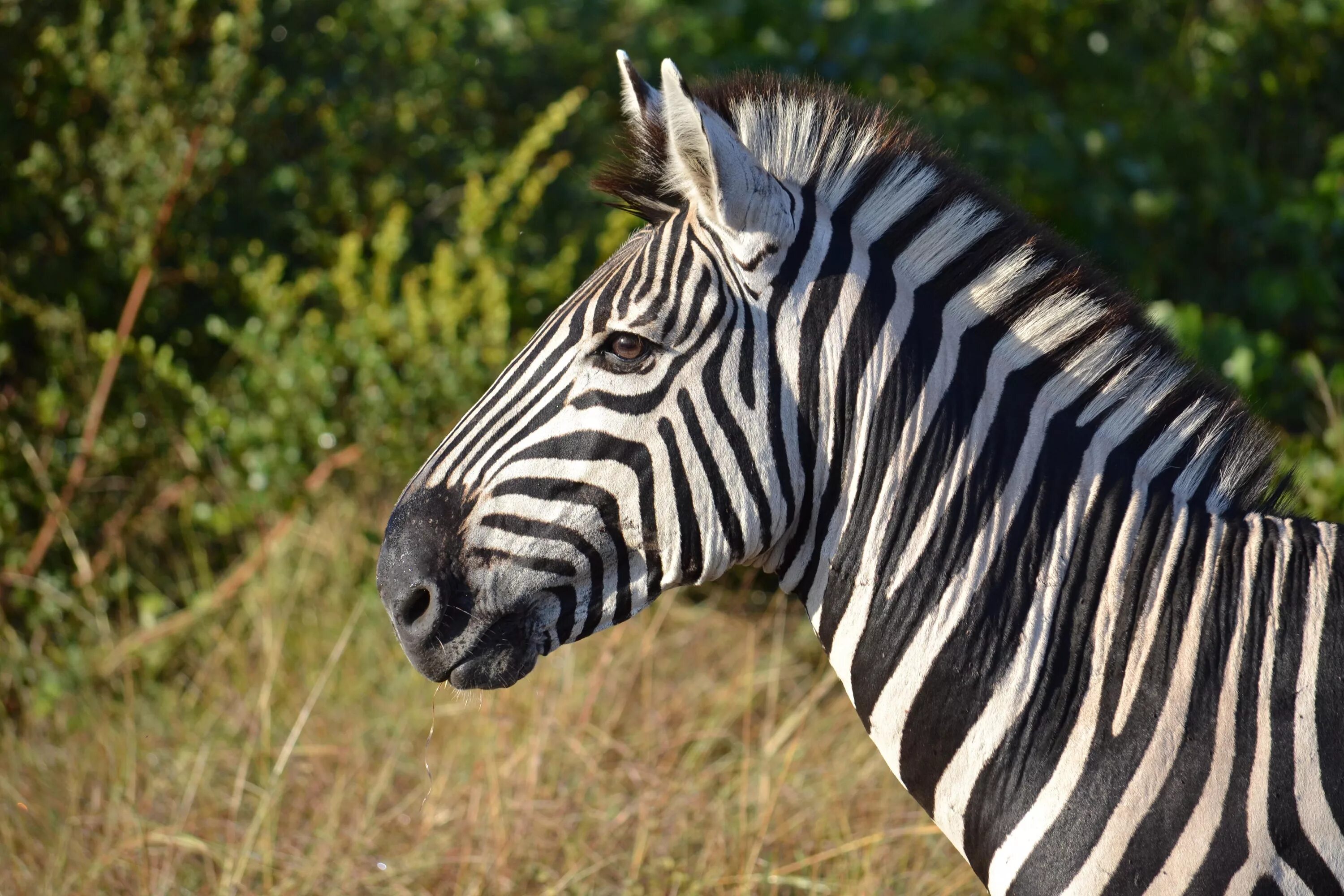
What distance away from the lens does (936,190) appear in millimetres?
2205

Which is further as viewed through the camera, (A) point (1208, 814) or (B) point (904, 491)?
(B) point (904, 491)

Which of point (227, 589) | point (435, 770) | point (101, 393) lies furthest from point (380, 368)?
point (435, 770)

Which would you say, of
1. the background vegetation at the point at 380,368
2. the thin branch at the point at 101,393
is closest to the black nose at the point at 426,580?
the background vegetation at the point at 380,368

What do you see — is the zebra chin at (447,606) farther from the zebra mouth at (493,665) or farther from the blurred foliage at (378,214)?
the blurred foliage at (378,214)

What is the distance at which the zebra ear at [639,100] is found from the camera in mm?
2246

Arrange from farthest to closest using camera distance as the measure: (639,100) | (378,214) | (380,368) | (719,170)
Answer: (378,214), (380,368), (639,100), (719,170)

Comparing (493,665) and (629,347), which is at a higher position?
(629,347)

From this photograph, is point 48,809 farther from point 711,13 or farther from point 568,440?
point 711,13

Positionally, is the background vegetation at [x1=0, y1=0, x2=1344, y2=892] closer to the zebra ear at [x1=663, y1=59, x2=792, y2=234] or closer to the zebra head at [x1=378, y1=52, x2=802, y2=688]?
the zebra head at [x1=378, y1=52, x2=802, y2=688]

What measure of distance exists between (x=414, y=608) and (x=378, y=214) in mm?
4592

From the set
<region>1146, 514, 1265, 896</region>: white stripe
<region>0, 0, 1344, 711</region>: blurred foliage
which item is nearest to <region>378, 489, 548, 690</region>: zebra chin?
<region>1146, 514, 1265, 896</region>: white stripe

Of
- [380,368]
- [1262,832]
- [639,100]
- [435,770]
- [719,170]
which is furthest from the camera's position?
[380,368]

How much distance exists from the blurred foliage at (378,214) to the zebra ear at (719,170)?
10.4ft

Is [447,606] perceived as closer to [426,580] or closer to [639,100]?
[426,580]
